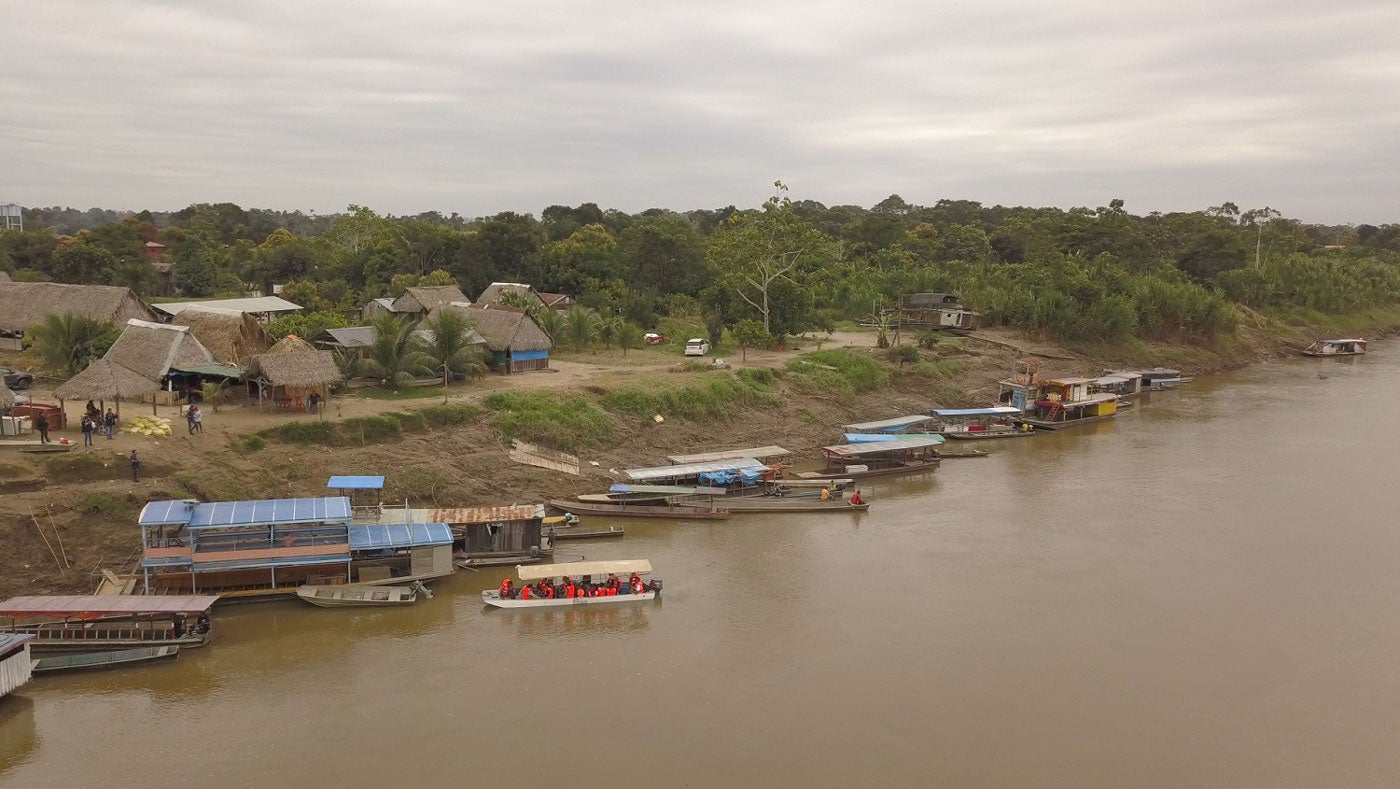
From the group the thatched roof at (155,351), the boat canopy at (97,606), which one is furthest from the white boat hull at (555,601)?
the thatched roof at (155,351)

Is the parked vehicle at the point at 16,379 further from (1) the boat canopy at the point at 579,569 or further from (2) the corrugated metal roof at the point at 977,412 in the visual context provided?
(2) the corrugated metal roof at the point at 977,412

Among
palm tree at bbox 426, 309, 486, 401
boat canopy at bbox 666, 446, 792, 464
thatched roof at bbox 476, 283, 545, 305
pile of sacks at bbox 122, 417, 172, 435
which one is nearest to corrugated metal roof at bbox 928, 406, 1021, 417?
boat canopy at bbox 666, 446, 792, 464

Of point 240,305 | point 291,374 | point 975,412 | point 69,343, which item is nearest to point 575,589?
point 291,374

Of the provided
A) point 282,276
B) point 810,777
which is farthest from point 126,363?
point 282,276

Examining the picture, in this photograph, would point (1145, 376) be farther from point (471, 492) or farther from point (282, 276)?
point (282, 276)

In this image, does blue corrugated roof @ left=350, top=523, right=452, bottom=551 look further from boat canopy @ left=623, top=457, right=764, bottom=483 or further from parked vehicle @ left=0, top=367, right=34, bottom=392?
parked vehicle @ left=0, top=367, right=34, bottom=392
